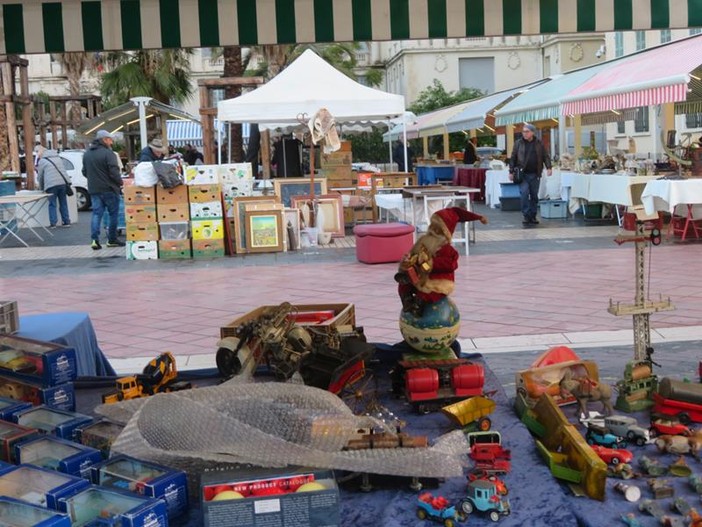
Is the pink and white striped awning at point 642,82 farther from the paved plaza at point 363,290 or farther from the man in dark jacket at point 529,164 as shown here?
the paved plaza at point 363,290

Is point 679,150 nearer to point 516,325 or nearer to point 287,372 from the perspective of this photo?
point 516,325

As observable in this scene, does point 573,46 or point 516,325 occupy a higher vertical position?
point 573,46

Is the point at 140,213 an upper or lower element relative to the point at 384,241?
upper

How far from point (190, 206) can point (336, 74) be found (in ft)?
12.0

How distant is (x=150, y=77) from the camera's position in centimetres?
2975

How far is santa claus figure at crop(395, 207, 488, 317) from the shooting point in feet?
11.2

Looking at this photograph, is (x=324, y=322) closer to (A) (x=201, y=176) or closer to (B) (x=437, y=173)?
(A) (x=201, y=176)

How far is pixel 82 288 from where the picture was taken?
31.4ft

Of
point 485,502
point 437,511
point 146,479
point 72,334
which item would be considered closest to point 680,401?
point 485,502

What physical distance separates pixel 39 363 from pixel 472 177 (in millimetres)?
19319

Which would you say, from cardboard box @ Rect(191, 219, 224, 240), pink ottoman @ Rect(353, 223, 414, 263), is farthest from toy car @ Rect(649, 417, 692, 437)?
cardboard box @ Rect(191, 219, 224, 240)

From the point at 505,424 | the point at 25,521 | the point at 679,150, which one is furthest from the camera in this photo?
the point at 679,150

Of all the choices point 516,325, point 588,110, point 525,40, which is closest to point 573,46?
point 525,40

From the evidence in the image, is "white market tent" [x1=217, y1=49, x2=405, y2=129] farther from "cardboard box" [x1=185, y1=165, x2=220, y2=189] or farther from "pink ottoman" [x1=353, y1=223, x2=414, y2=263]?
"pink ottoman" [x1=353, y1=223, x2=414, y2=263]
